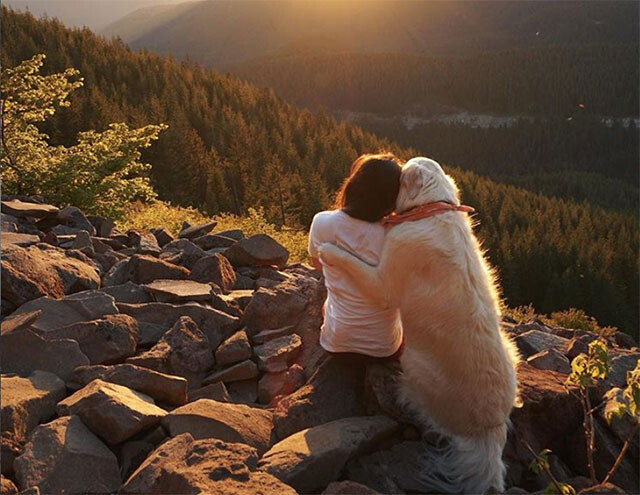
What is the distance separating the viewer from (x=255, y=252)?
7125 mm

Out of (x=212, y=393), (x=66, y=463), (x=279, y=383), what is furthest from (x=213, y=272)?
(x=66, y=463)

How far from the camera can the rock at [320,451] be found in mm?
3203

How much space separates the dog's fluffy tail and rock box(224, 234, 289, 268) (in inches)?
159

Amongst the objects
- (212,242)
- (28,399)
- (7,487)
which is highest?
(28,399)

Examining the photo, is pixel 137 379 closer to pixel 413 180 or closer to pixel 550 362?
pixel 413 180

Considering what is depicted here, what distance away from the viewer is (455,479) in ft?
11.0

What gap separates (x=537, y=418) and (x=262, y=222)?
27.8 ft

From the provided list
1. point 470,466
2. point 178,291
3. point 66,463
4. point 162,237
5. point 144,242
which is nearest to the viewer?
point 66,463

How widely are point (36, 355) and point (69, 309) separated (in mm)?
732

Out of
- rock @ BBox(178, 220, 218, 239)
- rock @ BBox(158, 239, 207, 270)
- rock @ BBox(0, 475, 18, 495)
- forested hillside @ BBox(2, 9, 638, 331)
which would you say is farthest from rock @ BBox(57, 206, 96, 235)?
forested hillside @ BBox(2, 9, 638, 331)

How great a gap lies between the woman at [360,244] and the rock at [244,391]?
953 millimetres

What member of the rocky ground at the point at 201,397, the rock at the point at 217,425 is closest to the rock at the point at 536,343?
the rocky ground at the point at 201,397

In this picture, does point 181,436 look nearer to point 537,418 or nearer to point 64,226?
point 537,418

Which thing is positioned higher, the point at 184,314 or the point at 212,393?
the point at 184,314
